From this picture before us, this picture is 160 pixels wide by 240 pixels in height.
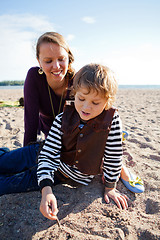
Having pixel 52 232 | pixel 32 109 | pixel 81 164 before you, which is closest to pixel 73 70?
pixel 32 109

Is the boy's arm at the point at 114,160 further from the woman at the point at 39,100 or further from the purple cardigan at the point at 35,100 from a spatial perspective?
the purple cardigan at the point at 35,100

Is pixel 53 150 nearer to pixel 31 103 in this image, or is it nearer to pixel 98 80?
pixel 98 80

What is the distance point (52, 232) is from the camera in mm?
1365

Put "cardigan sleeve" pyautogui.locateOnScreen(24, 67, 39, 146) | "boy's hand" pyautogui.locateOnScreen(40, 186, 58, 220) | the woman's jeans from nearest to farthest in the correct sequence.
A: "boy's hand" pyautogui.locateOnScreen(40, 186, 58, 220) < the woman's jeans < "cardigan sleeve" pyautogui.locateOnScreen(24, 67, 39, 146)

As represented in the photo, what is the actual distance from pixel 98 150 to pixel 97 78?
0.63m

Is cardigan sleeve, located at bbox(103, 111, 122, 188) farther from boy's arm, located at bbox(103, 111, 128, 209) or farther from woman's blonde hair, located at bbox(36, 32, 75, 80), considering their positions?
woman's blonde hair, located at bbox(36, 32, 75, 80)

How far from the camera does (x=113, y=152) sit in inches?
63.7

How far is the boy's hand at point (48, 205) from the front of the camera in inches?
49.5

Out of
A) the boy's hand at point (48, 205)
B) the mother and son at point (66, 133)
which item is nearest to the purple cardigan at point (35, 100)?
the mother and son at point (66, 133)

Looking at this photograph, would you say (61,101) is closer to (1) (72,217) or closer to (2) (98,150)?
(2) (98,150)

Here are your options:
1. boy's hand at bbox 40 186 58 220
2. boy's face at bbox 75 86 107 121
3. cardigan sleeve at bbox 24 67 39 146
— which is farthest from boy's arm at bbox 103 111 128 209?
cardigan sleeve at bbox 24 67 39 146

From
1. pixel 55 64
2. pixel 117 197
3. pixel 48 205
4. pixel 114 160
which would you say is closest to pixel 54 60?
pixel 55 64

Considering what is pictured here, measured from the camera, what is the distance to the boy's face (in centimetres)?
135

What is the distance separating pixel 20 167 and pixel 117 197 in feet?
3.51
